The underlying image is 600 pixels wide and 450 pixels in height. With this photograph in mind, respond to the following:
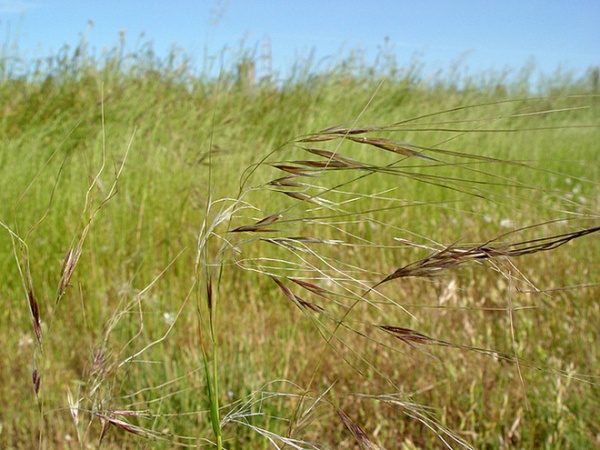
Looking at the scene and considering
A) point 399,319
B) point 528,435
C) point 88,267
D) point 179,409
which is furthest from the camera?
point 88,267

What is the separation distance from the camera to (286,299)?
2957mm

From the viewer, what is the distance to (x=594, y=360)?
199cm

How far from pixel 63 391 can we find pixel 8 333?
72cm

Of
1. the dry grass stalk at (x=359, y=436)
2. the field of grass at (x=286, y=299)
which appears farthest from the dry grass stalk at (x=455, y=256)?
the dry grass stalk at (x=359, y=436)

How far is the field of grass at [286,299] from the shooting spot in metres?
0.76

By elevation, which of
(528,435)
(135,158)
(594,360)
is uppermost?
(135,158)

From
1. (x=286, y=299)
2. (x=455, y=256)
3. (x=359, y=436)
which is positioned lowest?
(x=286, y=299)

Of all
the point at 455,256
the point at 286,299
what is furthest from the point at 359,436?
the point at 286,299

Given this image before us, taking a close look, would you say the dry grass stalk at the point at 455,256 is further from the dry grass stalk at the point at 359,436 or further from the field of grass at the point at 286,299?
the dry grass stalk at the point at 359,436

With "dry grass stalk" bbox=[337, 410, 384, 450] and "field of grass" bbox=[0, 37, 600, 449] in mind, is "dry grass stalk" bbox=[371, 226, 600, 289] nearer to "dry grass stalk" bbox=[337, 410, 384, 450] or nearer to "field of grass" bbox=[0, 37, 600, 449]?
"field of grass" bbox=[0, 37, 600, 449]

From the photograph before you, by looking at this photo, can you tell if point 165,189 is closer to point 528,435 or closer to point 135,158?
point 135,158

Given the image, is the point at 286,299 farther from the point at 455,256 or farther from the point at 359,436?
the point at 455,256

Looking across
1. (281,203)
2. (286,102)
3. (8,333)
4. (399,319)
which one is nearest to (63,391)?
(8,333)

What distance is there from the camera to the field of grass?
763 millimetres
